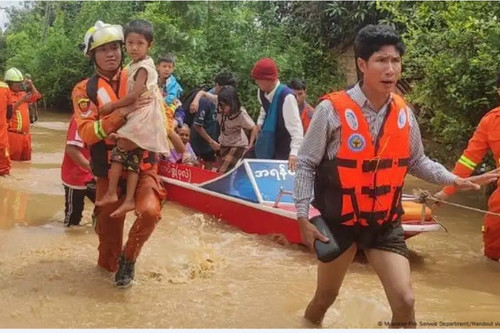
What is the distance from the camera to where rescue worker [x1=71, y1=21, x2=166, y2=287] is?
4.78 metres

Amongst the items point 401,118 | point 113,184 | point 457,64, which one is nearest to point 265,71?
point 113,184

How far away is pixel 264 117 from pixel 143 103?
2.33 metres

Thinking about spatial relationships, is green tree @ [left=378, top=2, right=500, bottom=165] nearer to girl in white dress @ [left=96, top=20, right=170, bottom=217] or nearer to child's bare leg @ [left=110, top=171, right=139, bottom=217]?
girl in white dress @ [left=96, top=20, right=170, bottom=217]

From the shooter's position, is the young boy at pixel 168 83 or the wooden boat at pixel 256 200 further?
the young boy at pixel 168 83

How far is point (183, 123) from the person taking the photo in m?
8.83

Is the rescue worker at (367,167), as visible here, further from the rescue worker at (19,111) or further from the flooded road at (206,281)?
the rescue worker at (19,111)

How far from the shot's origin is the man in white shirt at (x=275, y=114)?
6.54 metres

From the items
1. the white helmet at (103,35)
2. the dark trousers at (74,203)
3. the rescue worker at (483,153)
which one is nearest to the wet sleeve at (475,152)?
the rescue worker at (483,153)

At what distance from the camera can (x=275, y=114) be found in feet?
21.9

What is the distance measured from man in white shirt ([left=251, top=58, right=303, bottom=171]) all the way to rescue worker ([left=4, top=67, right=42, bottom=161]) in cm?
470

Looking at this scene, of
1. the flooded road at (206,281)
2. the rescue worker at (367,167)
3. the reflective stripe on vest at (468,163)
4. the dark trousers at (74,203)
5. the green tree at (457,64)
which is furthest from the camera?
the green tree at (457,64)

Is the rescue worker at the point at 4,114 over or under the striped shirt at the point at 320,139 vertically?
under

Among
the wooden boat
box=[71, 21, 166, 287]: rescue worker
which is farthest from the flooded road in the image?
box=[71, 21, 166, 287]: rescue worker

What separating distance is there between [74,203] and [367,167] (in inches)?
165
